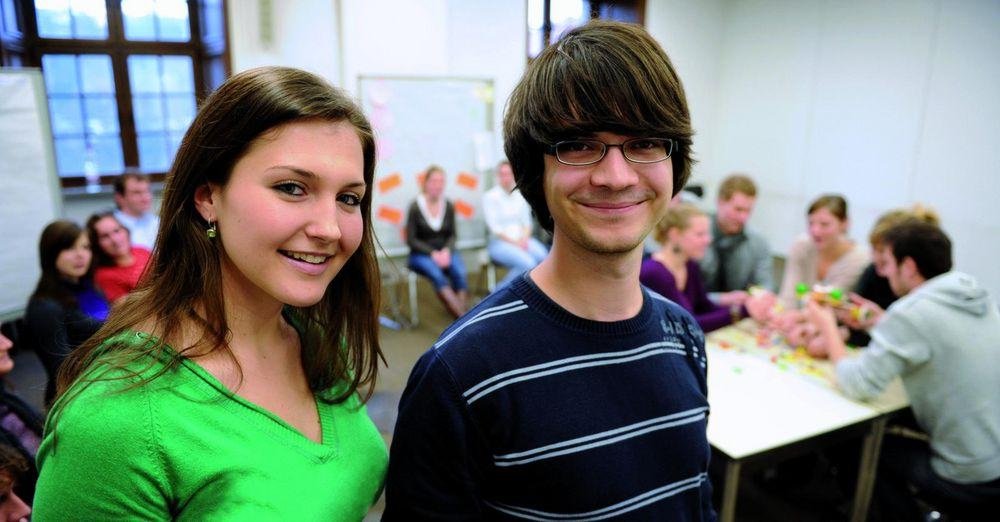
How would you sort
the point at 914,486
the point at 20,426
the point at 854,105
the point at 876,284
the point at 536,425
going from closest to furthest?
the point at 536,425 → the point at 20,426 → the point at 914,486 → the point at 876,284 → the point at 854,105

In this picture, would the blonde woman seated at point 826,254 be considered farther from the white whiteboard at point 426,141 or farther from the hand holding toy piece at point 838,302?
the white whiteboard at point 426,141

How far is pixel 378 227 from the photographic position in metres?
5.27

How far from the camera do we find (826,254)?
3426 mm

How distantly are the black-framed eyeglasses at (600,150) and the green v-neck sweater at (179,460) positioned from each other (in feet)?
1.92

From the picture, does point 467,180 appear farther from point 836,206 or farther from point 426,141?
point 836,206

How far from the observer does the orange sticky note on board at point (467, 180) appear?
5.66m

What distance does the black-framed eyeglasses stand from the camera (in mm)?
938

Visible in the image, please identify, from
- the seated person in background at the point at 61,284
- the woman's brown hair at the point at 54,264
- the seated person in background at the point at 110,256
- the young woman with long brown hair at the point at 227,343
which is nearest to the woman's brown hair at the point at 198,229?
the young woman with long brown hair at the point at 227,343

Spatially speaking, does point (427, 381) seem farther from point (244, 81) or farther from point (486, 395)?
point (244, 81)

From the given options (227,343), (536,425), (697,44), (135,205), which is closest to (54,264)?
(135,205)

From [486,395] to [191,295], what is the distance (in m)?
0.46

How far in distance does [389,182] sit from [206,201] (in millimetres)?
4401

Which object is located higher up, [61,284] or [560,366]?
[560,366]

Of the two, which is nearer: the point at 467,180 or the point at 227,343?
the point at 227,343
